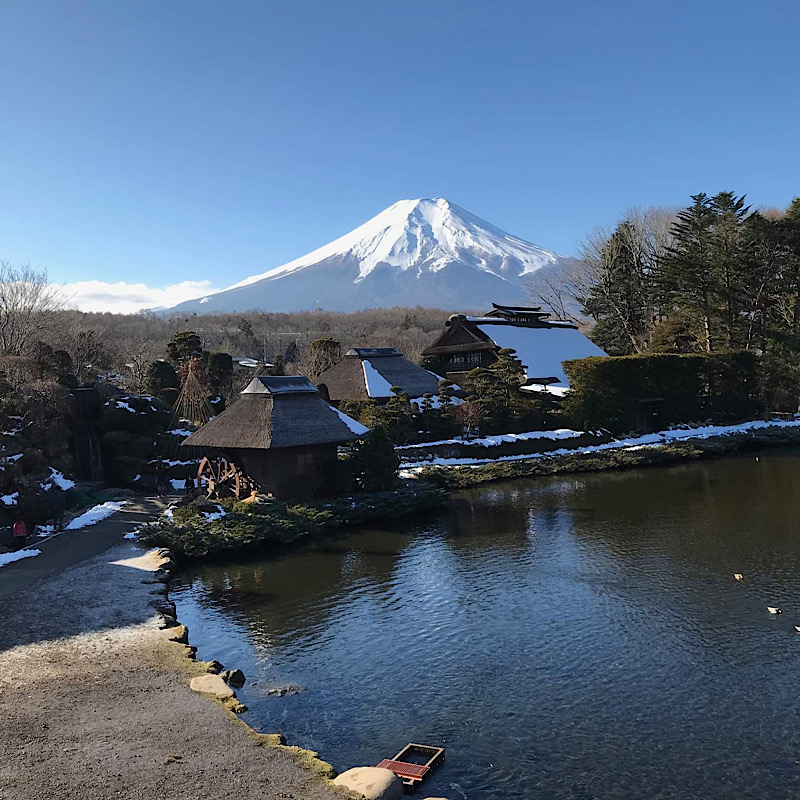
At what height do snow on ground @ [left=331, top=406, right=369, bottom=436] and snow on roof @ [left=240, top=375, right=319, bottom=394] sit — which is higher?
snow on roof @ [left=240, top=375, right=319, bottom=394]

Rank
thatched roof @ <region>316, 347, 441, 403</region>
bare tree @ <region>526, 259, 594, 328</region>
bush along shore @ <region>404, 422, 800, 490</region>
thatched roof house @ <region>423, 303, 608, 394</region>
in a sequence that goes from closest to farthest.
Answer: bush along shore @ <region>404, 422, 800, 490</region> < thatched roof @ <region>316, 347, 441, 403</region> < thatched roof house @ <region>423, 303, 608, 394</region> < bare tree @ <region>526, 259, 594, 328</region>

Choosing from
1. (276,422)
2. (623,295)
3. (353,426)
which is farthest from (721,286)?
(276,422)

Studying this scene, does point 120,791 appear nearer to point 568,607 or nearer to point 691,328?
point 568,607

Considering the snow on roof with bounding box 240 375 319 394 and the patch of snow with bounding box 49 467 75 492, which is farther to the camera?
the snow on roof with bounding box 240 375 319 394

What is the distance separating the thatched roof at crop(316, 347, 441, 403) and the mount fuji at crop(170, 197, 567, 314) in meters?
113

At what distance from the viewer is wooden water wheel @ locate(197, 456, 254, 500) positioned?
67.4 feet

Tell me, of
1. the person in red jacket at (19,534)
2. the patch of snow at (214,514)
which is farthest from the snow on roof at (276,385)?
the person in red jacket at (19,534)

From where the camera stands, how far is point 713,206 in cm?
4094

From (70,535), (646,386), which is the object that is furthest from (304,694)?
(646,386)

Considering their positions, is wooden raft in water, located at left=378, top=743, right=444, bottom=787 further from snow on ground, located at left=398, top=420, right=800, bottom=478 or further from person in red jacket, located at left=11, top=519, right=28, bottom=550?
snow on ground, located at left=398, top=420, right=800, bottom=478

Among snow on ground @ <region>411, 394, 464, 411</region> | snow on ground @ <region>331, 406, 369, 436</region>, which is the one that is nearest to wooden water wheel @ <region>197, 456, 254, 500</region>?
snow on ground @ <region>331, 406, 369, 436</region>

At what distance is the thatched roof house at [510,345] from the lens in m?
37.6

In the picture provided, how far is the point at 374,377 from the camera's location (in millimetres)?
32531

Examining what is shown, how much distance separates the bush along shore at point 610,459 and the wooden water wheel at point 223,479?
6.41 metres
